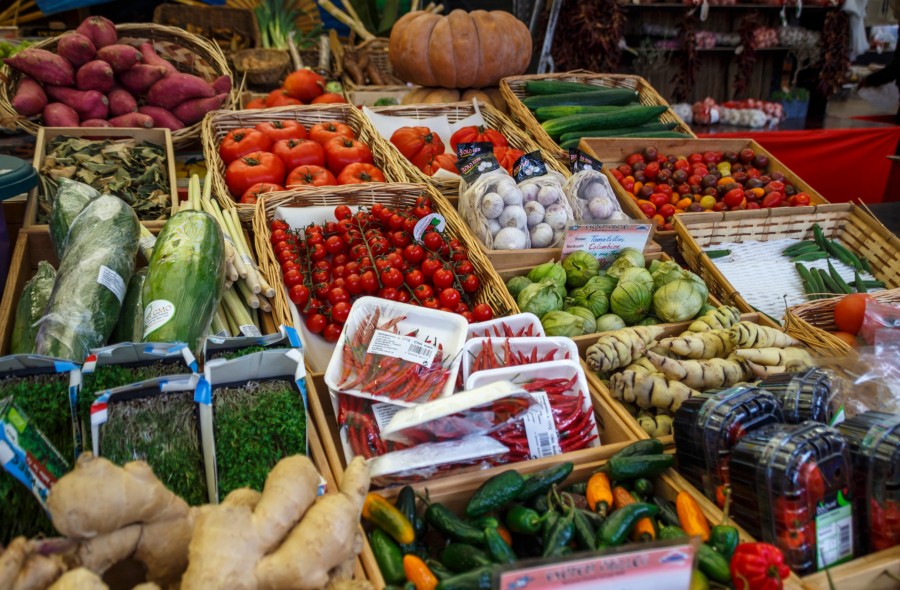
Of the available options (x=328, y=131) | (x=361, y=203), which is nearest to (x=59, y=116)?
(x=328, y=131)

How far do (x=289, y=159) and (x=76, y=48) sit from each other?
1.38m

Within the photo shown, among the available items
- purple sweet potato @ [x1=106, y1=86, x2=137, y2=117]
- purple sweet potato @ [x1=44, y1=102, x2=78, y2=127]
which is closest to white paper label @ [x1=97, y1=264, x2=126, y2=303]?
purple sweet potato @ [x1=44, y1=102, x2=78, y2=127]

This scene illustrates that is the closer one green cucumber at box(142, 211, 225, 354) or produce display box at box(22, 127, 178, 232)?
green cucumber at box(142, 211, 225, 354)

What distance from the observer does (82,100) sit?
343 cm

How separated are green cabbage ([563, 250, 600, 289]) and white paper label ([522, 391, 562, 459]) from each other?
960 millimetres

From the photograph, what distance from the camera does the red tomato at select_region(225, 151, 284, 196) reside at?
307 cm

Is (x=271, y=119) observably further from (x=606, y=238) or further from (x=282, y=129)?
(x=606, y=238)

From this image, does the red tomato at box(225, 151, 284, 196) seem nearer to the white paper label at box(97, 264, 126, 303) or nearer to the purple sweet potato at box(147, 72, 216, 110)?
the purple sweet potato at box(147, 72, 216, 110)

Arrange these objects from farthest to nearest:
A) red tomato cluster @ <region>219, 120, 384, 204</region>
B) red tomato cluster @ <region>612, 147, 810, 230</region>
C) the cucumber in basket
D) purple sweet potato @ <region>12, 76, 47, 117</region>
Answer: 1. red tomato cluster @ <region>612, 147, 810, 230</region>
2. purple sweet potato @ <region>12, 76, 47, 117</region>
3. red tomato cluster @ <region>219, 120, 384, 204</region>
4. the cucumber in basket

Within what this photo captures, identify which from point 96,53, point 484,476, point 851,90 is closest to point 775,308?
point 484,476

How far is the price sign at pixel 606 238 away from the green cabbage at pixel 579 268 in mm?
50

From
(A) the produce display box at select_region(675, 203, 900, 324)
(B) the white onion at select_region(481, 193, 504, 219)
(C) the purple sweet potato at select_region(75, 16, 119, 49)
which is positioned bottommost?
(A) the produce display box at select_region(675, 203, 900, 324)

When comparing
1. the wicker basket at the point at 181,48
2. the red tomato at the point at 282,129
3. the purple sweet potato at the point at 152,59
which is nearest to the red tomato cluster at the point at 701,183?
the red tomato at the point at 282,129

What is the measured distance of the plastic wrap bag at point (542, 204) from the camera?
2836mm
